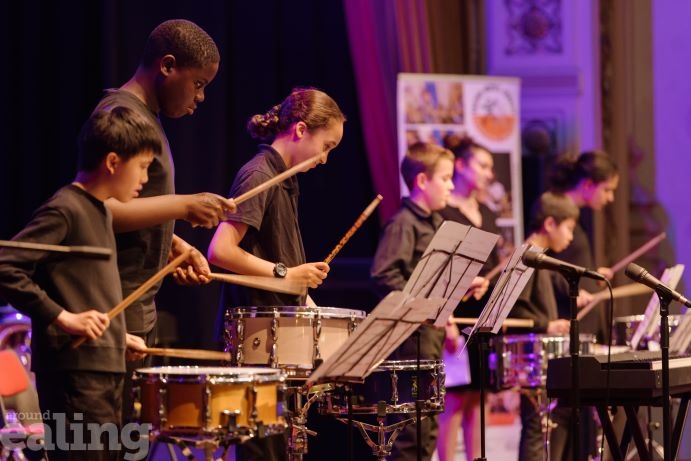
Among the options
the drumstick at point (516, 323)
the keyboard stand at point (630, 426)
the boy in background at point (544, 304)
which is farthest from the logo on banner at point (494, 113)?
the keyboard stand at point (630, 426)

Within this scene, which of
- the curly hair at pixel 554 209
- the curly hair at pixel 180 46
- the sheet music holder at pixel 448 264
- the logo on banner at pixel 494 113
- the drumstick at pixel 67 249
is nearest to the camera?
the drumstick at pixel 67 249

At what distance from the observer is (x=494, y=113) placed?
22.0 feet

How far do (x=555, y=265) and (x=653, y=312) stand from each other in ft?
7.05

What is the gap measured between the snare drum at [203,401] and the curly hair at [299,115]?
1.35 metres

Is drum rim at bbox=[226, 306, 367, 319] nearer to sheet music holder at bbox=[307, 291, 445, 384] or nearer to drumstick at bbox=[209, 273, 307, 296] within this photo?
drumstick at bbox=[209, 273, 307, 296]

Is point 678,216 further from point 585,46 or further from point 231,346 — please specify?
point 231,346

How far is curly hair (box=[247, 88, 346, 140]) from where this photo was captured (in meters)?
4.15

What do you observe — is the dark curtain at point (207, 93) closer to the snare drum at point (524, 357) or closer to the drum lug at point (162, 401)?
the snare drum at point (524, 357)

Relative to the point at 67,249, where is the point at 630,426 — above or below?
below

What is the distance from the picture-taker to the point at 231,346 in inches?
151

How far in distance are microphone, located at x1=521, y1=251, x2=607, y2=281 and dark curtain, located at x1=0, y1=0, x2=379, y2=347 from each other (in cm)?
285

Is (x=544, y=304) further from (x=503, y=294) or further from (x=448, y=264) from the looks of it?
(x=448, y=264)

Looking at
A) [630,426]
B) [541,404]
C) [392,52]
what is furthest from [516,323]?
[392,52]

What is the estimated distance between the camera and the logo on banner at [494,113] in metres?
6.66
